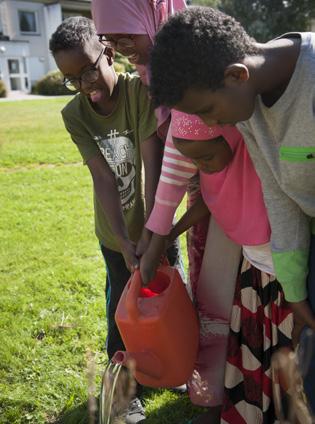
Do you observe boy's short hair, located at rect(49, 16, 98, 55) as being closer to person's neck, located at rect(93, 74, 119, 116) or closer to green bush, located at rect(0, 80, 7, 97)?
person's neck, located at rect(93, 74, 119, 116)

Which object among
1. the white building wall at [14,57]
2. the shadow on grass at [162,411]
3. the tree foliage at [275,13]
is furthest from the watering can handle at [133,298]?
the white building wall at [14,57]

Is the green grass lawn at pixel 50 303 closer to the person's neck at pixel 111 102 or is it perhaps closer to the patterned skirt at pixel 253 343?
the patterned skirt at pixel 253 343

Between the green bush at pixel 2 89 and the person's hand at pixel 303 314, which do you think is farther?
the green bush at pixel 2 89

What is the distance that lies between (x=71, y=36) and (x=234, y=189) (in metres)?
0.79

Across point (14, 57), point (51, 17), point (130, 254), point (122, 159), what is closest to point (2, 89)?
point (14, 57)

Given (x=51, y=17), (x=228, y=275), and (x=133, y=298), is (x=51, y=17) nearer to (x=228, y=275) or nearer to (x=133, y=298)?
(x=228, y=275)

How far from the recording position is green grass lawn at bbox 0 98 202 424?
7.27ft

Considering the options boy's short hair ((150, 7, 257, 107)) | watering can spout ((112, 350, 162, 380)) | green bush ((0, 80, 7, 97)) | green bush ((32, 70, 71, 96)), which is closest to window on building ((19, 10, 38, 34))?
green bush ((32, 70, 71, 96))

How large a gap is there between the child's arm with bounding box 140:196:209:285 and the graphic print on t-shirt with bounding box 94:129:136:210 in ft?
1.06

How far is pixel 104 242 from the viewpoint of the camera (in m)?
2.11

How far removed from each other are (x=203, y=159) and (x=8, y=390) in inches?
60.6

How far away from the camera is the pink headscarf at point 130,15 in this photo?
1.60m

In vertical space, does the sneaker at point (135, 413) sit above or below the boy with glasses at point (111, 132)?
below

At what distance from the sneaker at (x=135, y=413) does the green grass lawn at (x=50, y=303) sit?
1.8 inches
